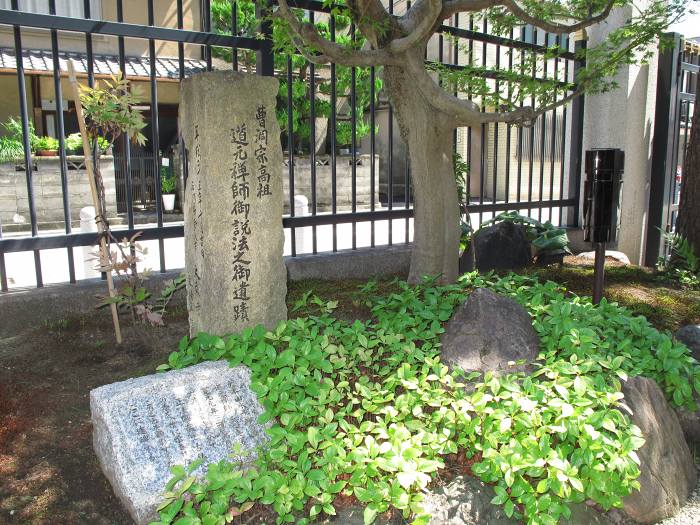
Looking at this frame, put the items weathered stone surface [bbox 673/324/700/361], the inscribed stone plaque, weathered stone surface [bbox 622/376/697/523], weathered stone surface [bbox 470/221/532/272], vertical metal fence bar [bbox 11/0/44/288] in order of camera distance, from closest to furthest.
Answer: weathered stone surface [bbox 622/376/697/523] < the inscribed stone plaque < weathered stone surface [bbox 673/324/700/361] < vertical metal fence bar [bbox 11/0/44/288] < weathered stone surface [bbox 470/221/532/272]

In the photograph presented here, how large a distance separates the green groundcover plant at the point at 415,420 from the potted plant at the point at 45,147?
11.6 metres

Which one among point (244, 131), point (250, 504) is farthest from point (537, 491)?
point (244, 131)

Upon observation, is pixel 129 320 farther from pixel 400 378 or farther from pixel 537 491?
pixel 537 491

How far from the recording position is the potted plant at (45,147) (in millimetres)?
13398

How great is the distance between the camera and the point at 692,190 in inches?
275

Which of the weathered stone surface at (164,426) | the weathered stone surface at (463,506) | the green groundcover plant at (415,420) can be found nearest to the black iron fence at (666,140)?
the green groundcover plant at (415,420)

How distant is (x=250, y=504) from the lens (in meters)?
2.77

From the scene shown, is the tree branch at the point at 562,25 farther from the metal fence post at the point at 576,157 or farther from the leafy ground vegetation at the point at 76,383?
the metal fence post at the point at 576,157

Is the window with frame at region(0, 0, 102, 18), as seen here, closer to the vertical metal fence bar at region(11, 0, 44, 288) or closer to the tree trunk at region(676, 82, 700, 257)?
the vertical metal fence bar at region(11, 0, 44, 288)

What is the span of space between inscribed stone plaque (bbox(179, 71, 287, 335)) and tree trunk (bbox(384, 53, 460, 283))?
1629 millimetres

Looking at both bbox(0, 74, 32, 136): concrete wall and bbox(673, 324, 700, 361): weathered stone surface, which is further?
bbox(0, 74, 32, 136): concrete wall

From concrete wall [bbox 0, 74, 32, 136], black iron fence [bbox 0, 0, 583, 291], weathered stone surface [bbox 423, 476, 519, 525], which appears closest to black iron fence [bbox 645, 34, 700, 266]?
black iron fence [bbox 0, 0, 583, 291]

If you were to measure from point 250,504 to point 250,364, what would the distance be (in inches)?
36.5

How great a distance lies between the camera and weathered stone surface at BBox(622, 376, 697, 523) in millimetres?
3182
